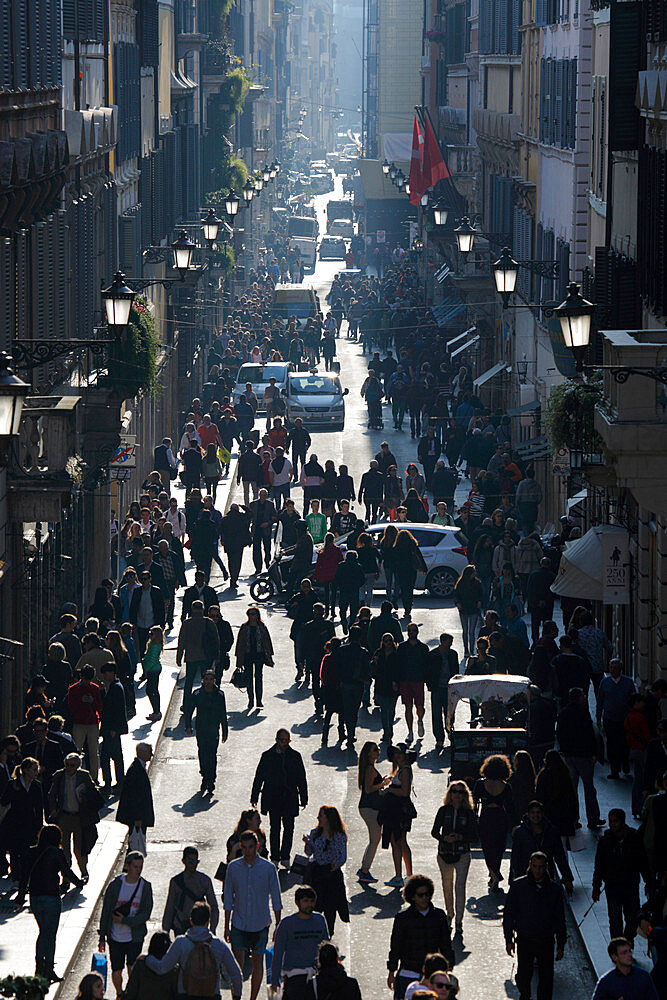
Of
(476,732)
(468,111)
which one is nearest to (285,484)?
(476,732)

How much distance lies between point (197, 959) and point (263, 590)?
19.2m

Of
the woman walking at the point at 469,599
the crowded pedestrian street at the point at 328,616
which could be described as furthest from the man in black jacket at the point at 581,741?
the woman walking at the point at 469,599

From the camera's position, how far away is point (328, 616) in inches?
1207

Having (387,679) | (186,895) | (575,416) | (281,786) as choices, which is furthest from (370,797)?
(575,416)

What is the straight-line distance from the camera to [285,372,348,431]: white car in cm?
5228

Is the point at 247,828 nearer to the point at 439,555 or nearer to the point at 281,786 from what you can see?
the point at 281,786

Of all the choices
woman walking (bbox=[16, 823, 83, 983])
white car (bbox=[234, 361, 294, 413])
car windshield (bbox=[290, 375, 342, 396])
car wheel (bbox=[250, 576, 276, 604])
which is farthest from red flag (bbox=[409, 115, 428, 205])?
woman walking (bbox=[16, 823, 83, 983])

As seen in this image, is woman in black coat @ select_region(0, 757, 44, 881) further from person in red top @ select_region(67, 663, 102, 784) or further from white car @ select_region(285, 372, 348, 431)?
white car @ select_region(285, 372, 348, 431)

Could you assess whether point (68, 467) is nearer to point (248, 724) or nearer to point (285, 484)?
point (248, 724)

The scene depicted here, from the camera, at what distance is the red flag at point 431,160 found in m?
55.6

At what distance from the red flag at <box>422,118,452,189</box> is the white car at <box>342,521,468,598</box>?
2369cm

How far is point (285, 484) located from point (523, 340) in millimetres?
10055

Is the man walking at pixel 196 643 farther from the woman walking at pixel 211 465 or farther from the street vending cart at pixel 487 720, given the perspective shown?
the woman walking at pixel 211 465

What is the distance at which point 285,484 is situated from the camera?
38375 mm
